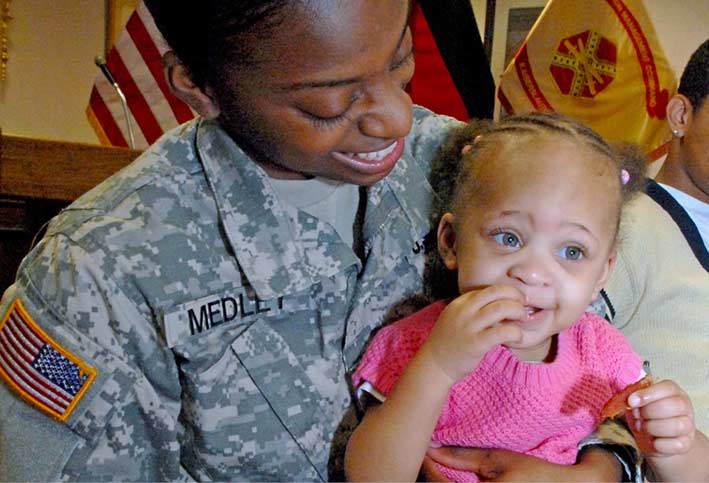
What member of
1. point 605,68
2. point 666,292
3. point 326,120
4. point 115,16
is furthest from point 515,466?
point 115,16

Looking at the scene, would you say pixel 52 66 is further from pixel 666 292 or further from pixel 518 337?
pixel 518 337

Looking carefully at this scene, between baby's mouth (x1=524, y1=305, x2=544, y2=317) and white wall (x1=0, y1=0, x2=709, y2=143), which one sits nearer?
baby's mouth (x1=524, y1=305, x2=544, y2=317)

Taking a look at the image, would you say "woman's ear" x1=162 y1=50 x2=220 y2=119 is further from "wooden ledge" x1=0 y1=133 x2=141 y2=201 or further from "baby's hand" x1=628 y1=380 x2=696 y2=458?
"wooden ledge" x1=0 y1=133 x2=141 y2=201

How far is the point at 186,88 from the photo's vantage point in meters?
0.94

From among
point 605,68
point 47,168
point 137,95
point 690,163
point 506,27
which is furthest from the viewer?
point 506,27

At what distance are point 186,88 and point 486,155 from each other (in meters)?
0.36

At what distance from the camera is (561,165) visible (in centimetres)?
93

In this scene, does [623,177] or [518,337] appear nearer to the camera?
[518,337]

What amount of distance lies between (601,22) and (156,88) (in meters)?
1.55

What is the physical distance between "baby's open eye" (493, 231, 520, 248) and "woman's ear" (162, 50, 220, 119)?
352 millimetres

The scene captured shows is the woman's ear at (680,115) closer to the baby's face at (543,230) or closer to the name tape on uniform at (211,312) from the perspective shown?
the baby's face at (543,230)

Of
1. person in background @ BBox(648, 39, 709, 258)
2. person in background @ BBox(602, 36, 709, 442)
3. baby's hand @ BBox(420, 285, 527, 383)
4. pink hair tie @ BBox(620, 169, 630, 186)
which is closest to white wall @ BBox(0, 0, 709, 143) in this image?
person in background @ BBox(648, 39, 709, 258)

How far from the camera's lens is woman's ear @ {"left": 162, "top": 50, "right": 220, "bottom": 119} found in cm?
93

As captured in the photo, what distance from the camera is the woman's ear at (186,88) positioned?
0.93 m
